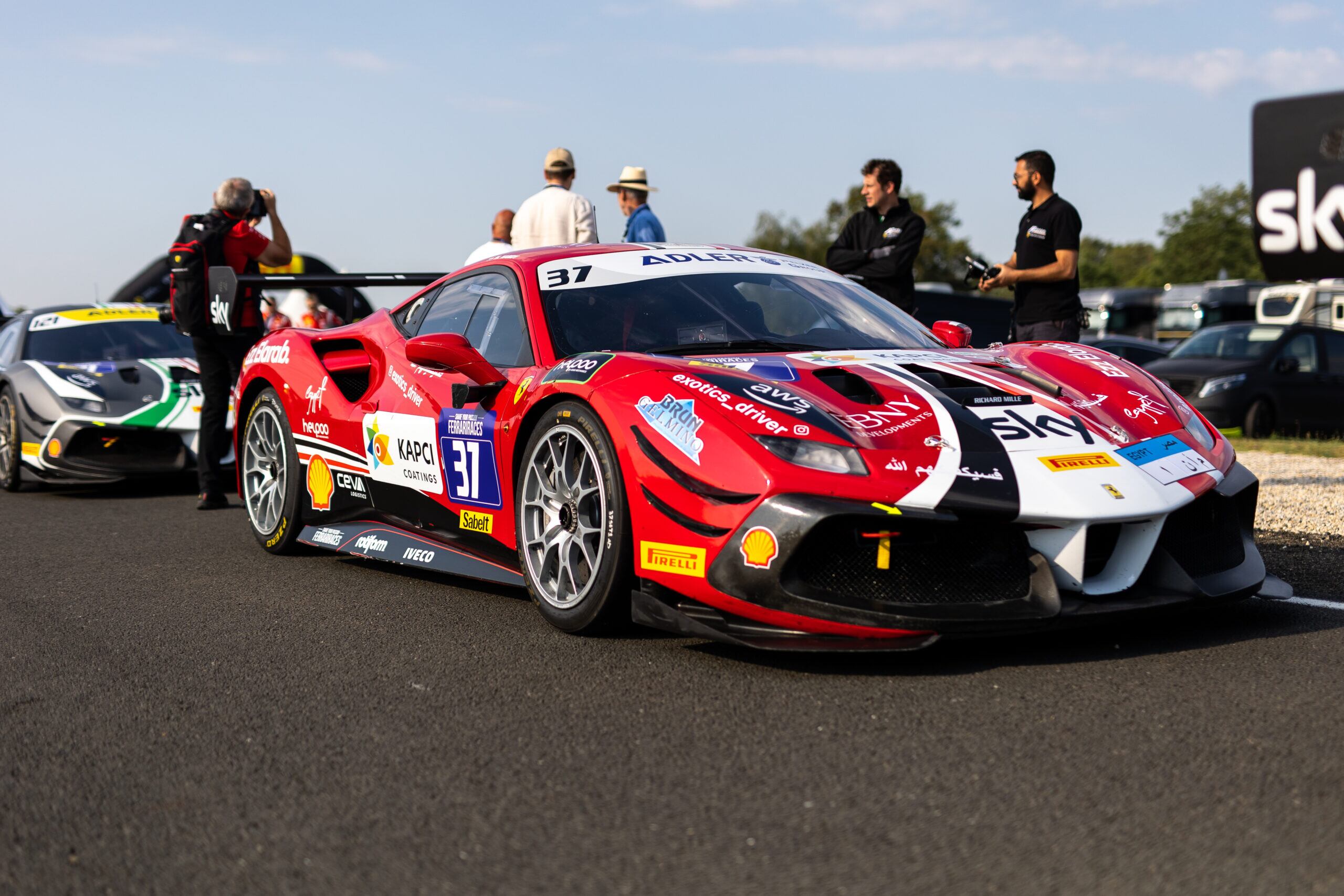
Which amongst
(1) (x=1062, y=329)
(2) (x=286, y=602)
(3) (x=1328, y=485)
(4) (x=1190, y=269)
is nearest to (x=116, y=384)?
(2) (x=286, y=602)

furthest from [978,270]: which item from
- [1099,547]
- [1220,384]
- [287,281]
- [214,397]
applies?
[1220,384]

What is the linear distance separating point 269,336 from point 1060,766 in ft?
15.7

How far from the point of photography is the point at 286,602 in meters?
5.12

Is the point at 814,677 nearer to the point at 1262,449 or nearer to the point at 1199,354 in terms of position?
the point at 1262,449

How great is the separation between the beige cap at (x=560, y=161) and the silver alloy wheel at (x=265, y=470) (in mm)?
2983

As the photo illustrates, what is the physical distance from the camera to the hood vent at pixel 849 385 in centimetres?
399

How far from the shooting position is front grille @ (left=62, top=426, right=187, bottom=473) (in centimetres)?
899

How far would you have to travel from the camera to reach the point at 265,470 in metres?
6.44

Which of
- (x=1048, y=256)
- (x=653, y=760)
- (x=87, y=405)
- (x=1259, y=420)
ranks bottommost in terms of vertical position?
(x=1259, y=420)

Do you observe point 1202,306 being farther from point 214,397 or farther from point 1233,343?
point 214,397

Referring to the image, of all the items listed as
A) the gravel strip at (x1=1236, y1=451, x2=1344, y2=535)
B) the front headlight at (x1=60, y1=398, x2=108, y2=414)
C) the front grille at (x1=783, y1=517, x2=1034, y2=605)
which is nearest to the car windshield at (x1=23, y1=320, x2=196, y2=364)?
the front headlight at (x1=60, y1=398, x2=108, y2=414)

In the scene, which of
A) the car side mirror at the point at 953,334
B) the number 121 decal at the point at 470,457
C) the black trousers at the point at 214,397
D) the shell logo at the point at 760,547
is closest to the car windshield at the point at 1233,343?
the black trousers at the point at 214,397

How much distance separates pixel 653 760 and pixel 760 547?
0.79m

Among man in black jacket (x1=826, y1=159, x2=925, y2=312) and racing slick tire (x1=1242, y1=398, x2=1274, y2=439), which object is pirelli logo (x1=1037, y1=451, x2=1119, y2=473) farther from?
racing slick tire (x1=1242, y1=398, x2=1274, y2=439)
